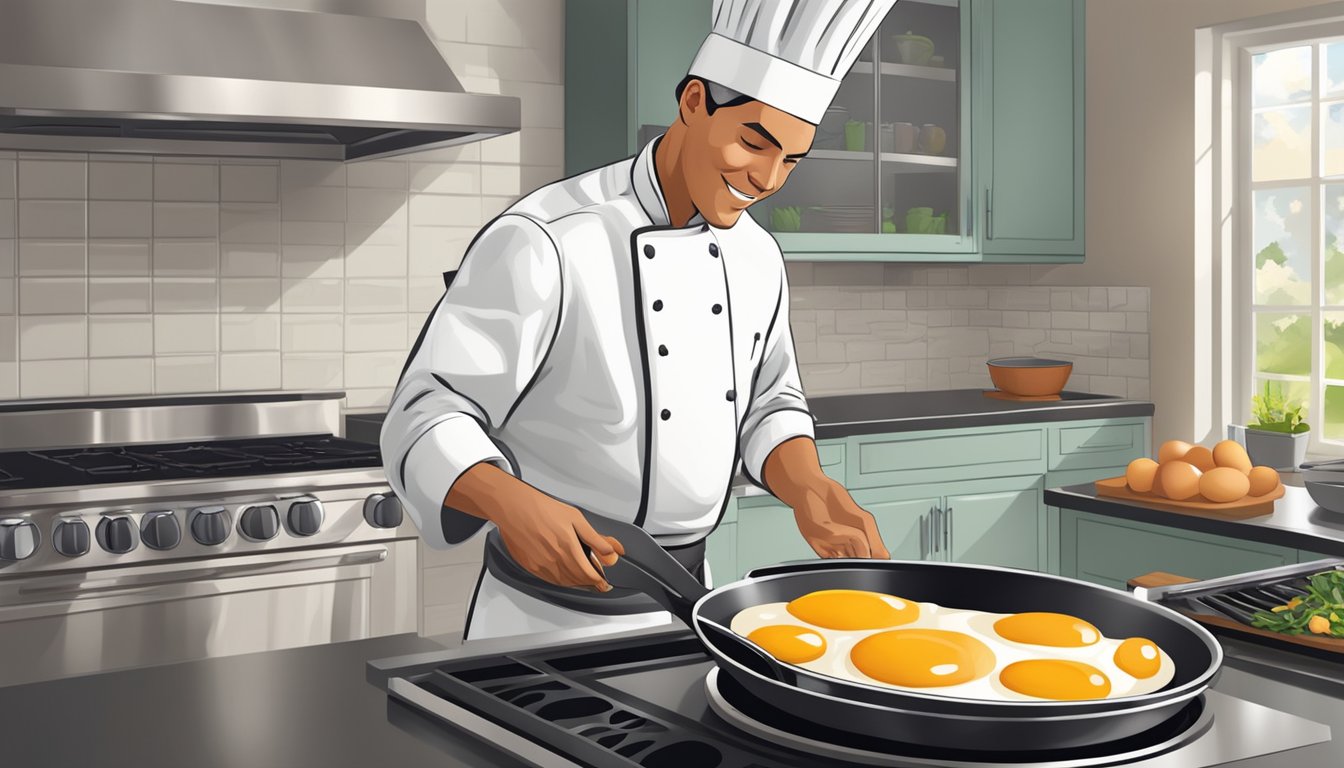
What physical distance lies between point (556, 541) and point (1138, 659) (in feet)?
1.87

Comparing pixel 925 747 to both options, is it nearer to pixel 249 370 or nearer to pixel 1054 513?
pixel 249 370

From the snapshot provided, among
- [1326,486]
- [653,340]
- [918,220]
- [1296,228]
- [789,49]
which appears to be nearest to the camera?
[789,49]

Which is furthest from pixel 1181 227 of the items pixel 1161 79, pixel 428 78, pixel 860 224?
pixel 428 78

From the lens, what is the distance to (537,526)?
129cm

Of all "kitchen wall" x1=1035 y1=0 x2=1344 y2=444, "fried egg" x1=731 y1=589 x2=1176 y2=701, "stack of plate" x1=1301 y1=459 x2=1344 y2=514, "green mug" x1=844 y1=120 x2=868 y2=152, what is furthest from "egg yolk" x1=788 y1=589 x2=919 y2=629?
"kitchen wall" x1=1035 y1=0 x2=1344 y2=444

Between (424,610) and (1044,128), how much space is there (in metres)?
2.60

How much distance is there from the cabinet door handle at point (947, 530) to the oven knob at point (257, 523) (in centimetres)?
201

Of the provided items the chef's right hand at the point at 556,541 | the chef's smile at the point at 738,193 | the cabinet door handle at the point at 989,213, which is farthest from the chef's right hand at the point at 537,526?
the cabinet door handle at the point at 989,213

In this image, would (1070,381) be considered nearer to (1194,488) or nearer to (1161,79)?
(1161,79)

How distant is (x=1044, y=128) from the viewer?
4398 mm

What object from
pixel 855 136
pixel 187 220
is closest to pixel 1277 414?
pixel 855 136

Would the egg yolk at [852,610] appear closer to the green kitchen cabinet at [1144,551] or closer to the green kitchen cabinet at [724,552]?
the green kitchen cabinet at [1144,551]

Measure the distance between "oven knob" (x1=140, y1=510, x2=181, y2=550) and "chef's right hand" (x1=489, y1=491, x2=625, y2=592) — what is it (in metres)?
1.45

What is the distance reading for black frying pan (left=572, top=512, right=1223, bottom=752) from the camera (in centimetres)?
80
